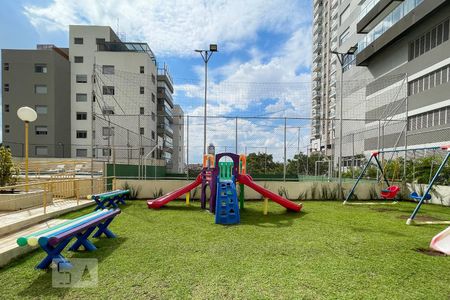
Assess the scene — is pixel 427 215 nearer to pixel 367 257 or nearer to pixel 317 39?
pixel 367 257

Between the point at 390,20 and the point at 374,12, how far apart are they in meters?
3.07

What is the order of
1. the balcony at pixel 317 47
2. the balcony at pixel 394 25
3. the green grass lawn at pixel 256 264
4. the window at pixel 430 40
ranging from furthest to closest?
the balcony at pixel 317 47 < the balcony at pixel 394 25 < the window at pixel 430 40 < the green grass lawn at pixel 256 264

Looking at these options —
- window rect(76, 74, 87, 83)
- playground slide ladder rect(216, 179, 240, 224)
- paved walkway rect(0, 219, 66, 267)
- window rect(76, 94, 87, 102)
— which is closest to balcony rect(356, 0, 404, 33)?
playground slide ladder rect(216, 179, 240, 224)

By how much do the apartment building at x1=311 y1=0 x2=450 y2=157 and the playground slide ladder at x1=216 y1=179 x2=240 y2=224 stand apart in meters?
10.1

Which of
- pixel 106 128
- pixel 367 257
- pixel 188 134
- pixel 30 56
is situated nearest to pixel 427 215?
pixel 367 257

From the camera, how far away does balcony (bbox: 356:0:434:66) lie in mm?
24438

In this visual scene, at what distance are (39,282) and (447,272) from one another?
524 centimetres

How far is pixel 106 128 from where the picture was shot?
48.5 feet

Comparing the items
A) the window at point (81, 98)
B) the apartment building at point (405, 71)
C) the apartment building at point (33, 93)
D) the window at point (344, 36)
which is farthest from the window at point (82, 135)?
the window at point (344, 36)

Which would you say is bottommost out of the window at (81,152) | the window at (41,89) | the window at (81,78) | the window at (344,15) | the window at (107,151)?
the window at (81,152)

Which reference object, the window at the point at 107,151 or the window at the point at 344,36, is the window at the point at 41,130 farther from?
the window at the point at 344,36

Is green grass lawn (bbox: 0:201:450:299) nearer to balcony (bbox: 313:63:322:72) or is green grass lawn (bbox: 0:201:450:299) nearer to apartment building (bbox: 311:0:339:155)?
apartment building (bbox: 311:0:339:155)

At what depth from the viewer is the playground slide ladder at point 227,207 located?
7.14 metres

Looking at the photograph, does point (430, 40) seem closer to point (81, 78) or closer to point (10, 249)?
point (10, 249)
